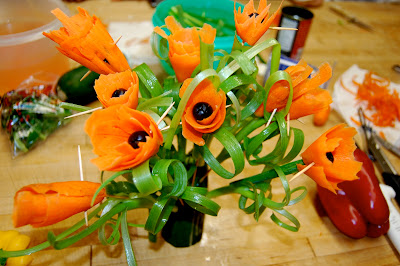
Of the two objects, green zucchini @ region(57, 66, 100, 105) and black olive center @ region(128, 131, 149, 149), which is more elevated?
black olive center @ region(128, 131, 149, 149)

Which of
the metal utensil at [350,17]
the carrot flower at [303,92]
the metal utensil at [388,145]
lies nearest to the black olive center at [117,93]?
the carrot flower at [303,92]

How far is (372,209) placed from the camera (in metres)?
0.80

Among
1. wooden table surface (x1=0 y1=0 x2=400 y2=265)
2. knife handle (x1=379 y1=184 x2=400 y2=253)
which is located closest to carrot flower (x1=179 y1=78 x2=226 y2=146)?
wooden table surface (x1=0 y1=0 x2=400 y2=265)

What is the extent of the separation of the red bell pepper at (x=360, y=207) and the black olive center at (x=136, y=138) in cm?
59

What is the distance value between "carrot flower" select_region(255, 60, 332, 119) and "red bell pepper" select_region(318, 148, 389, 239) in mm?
407

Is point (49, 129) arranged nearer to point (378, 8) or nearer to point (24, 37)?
point (24, 37)

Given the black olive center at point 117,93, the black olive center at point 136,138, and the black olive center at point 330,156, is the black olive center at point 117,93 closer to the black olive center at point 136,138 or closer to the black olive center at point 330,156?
the black olive center at point 136,138

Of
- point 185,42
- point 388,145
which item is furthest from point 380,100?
point 185,42

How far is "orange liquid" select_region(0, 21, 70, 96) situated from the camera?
1003 mm

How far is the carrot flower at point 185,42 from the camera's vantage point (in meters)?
0.50

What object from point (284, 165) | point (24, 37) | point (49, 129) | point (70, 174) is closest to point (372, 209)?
point (284, 165)

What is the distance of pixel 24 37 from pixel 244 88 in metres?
0.76

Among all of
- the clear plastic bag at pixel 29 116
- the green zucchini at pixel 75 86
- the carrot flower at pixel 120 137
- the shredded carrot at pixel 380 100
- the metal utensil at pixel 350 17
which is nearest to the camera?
the carrot flower at pixel 120 137

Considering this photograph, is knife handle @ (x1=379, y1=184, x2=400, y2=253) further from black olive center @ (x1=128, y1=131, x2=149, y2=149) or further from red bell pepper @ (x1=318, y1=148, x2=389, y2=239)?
black olive center @ (x1=128, y1=131, x2=149, y2=149)
